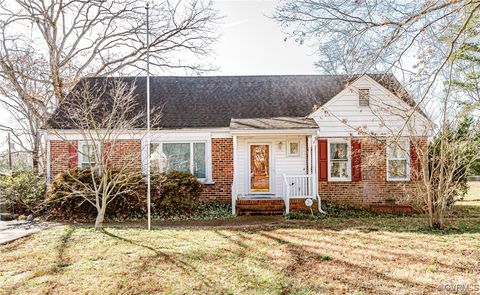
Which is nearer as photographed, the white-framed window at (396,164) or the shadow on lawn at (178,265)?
the shadow on lawn at (178,265)

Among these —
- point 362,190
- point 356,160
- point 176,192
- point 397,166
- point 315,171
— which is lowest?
point 362,190

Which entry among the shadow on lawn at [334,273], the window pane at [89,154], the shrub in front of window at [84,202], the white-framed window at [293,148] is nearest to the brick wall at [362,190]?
the white-framed window at [293,148]

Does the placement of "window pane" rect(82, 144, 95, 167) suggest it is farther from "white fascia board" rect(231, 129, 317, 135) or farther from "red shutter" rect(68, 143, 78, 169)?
"white fascia board" rect(231, 129, 317, 135)

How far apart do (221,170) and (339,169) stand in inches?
179

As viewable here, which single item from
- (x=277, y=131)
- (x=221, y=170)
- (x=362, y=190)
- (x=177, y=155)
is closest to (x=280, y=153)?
(x=277, y=131)

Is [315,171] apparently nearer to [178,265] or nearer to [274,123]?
[274,123]

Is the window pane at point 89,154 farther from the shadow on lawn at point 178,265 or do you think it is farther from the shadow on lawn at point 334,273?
the shadow on lawn at point 334,273

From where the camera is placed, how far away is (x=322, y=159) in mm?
13000

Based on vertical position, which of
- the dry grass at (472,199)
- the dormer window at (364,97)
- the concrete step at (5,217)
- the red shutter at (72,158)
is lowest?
the dry grass at (472,199)

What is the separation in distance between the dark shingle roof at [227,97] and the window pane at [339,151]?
5.89 ft

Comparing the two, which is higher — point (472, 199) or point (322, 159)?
point (322, 159)

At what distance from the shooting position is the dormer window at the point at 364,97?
12727mm

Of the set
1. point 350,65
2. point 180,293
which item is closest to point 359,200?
point 350,65

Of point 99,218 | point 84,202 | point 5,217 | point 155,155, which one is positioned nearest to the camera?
point 99,218
